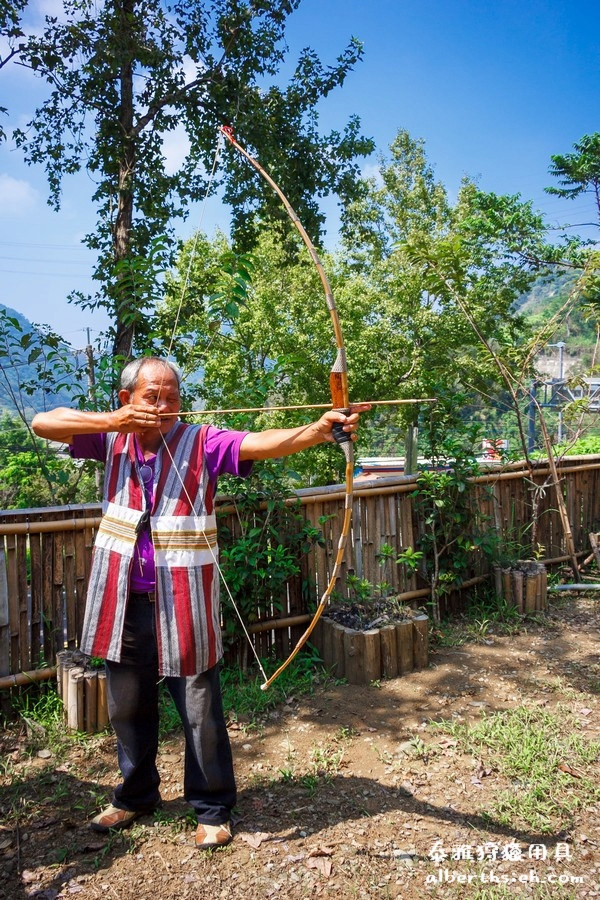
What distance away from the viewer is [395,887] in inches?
81.0

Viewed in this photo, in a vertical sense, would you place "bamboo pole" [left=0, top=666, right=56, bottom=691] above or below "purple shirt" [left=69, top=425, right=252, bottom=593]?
below

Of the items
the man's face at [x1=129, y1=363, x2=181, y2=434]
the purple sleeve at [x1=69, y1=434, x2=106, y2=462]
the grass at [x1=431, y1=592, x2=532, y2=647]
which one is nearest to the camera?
the man's face at [x1=129, y1=363, x2=181, y2=434]

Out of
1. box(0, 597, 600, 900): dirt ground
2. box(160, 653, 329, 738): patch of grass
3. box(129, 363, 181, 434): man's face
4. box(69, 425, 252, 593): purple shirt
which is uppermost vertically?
box(129, 363, 181, 434): man's face

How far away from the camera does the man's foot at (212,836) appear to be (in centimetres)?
223

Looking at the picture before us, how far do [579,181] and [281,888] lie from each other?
35.5 ft

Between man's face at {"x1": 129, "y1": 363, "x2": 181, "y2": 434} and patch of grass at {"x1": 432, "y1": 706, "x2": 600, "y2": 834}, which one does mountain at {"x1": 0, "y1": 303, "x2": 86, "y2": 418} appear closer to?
man's face at {"x1": 129, "y1": 363, "x2": 181, "y2": 434}

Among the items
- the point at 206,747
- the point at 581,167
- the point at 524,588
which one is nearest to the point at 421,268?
the point at 581,167

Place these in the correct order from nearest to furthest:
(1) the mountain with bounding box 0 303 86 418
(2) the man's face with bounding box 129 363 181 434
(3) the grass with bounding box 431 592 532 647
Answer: (2) the man's face with bounding box 129 363 181 434
(1) the mountain with bounding box 0 303 86 418
(3) the grass with bounding box 431 592 532 647

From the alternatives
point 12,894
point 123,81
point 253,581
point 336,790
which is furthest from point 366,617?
point 123,81

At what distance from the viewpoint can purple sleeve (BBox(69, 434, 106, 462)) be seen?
2.29 meters

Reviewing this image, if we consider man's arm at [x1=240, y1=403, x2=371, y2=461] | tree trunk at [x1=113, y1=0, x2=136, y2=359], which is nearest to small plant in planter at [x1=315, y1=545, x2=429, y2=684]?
man's arm at [x1=240, y1=403, x2=371, y2=461]

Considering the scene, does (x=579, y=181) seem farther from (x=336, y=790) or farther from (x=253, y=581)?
(x=336, y=790)

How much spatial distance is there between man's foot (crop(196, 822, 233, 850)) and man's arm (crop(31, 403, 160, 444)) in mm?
1415

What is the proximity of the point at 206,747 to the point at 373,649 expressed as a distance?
4.85 feet
